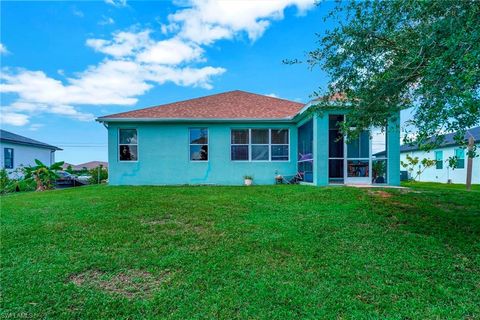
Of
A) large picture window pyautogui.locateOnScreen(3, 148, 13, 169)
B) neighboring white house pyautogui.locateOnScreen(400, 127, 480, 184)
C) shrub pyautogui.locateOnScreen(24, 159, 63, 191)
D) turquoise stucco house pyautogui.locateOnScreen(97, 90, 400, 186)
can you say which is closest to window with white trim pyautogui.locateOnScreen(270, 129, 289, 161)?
turquoise stucco house pyautogui.locateOnScreen(97, 90, 400, 186)

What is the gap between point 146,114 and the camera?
44.3 feet

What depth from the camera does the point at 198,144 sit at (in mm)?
13703

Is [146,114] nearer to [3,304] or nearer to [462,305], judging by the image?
[3,304]

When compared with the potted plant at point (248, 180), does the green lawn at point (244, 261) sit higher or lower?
lower

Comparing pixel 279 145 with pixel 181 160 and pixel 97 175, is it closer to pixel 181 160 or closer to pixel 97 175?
pixel 181 160

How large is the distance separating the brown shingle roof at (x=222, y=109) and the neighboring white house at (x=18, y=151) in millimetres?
13437

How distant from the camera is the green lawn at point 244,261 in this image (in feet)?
10.6

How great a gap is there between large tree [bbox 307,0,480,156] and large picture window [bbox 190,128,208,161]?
810 centimetres

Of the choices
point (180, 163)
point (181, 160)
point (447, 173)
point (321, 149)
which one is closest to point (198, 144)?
point (181, 160)

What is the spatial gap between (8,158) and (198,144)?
1882 cm

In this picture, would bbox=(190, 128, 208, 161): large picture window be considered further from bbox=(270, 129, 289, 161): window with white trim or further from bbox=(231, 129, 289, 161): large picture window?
bbox=(270, 129, 289, 161): window with white trim

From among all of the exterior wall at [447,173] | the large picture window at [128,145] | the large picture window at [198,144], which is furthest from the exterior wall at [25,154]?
the exterior wall at [447,173]

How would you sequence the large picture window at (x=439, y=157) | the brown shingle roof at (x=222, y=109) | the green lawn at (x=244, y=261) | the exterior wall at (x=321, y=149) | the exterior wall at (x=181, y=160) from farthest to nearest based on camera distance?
the large picture window at (x=439, y=157), the exterior wall at (x=181, y=160), the brown shingle roof at (x=222, y=109), the exterior wall at (x=321, y=149), the green lawn at (x=244, y=261)

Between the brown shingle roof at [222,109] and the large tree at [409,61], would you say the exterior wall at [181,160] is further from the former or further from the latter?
the large tree at [409,61]
